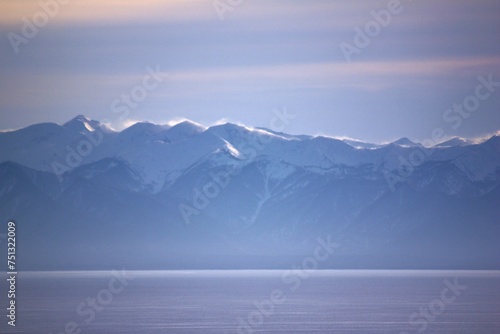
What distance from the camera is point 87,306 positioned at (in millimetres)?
182125

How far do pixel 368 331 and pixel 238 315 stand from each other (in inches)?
1139

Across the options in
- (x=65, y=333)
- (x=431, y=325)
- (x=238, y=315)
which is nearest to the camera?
(x=65, y=333)

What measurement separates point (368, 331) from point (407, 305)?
154ft

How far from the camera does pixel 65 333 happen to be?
421 feet

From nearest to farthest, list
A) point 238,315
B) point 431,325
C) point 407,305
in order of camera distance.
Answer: point 431,325
point 238,315
point 407,305

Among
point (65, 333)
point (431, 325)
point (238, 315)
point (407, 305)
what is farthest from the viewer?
point (407, 305)

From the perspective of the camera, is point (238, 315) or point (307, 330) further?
point (238, 315)

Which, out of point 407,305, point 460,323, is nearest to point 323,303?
point 407,305

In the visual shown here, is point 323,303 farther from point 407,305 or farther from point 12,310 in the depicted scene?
point 12,310

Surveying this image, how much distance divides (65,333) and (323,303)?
65288 millimetres

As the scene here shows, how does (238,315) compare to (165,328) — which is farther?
(238,315)

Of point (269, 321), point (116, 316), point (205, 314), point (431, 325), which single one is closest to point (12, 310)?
point (116, 316)

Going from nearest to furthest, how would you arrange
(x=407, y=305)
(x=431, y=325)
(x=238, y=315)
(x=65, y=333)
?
(x=65, y=333) < (x=431, y=325) < (x=238, y=315) < (x=407, y=305)

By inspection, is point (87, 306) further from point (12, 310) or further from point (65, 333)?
point (65, 333)
